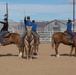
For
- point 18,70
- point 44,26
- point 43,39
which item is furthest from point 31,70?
point 44,26

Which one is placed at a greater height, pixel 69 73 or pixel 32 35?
pixel 32 35

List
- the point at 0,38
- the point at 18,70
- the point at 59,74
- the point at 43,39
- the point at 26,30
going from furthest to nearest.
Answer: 1. the point at 43,39
2. the point at 0,38
3. the point at 26,30
4. the point at 18,70
5. the point at 59,74

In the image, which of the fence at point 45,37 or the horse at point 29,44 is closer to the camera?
the horse at point 29,44

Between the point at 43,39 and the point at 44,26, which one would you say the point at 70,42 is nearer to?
the point at 43,39

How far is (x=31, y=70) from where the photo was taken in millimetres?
12367

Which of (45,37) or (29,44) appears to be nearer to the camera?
(29,44)

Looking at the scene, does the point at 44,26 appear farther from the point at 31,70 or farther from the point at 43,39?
the point at 31,70

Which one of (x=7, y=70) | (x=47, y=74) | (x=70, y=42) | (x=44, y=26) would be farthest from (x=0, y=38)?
(x=44, y=26)

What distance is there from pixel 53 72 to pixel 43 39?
75.9 feet

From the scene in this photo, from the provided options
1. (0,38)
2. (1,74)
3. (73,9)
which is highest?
(73,9)

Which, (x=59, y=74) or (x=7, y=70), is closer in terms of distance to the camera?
(x=59, y=74)

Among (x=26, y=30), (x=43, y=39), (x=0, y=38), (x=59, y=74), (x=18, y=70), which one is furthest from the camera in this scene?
(x=43, y=39)

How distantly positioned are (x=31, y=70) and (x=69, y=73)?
169 cm

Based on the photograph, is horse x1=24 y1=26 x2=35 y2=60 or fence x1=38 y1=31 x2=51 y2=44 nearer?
horse x1=24 y1=26 x2=35 y2=60
